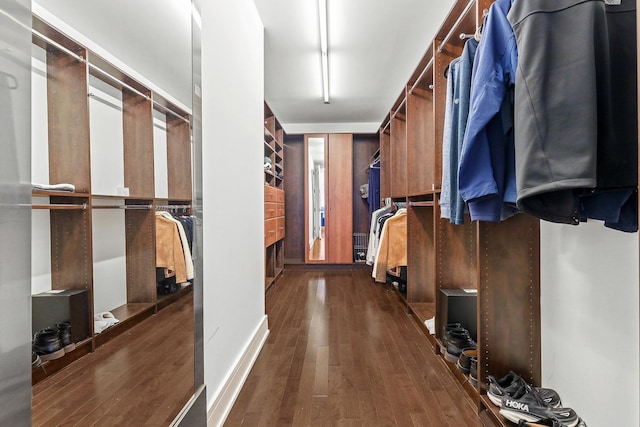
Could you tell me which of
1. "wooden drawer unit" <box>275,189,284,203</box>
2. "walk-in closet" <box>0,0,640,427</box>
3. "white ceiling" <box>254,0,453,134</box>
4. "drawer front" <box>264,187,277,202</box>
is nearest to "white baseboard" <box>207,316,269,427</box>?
"walk-in closet" <box>0,0,640,427</box>

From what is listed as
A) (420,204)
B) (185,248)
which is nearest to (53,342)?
(185,248)

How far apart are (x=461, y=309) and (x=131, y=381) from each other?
199cm

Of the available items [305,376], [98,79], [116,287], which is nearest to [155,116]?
[98,79]

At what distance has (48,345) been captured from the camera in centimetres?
69

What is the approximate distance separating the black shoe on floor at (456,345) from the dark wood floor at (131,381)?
153 centimetres

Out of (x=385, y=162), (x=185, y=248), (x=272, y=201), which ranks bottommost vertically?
(x=185, y=248)

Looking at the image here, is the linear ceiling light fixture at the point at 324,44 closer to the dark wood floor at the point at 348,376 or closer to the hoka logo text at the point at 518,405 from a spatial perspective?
the dark wood floor at the point at 348,376

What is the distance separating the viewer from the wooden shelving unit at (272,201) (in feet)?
12.6

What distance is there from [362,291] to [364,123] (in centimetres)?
319

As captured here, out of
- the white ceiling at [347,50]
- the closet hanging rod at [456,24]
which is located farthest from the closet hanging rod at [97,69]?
the white ceiling at [347,50]

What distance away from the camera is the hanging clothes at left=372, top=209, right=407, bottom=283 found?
337 centimetres

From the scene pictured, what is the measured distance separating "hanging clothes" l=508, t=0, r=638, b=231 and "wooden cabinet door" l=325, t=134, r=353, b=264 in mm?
4310

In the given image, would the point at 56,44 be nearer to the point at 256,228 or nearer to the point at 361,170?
the point at 256,228

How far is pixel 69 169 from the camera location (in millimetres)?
735
